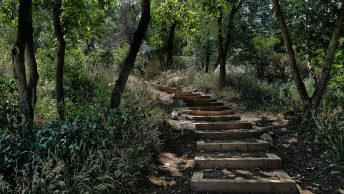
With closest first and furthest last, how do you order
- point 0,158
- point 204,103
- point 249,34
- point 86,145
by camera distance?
point 0,158, point 86,145, point 204,103, point 249,34

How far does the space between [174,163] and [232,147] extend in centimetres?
115

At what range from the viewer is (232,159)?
5285 millimetres

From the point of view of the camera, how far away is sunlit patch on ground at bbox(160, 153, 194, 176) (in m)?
5.31

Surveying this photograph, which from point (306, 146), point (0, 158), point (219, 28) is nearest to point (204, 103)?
point (219, 28)

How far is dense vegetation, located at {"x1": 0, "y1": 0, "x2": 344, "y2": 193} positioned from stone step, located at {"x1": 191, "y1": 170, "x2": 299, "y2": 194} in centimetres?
84

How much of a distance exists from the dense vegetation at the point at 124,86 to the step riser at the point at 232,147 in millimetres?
801

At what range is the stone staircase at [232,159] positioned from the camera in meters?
4.50

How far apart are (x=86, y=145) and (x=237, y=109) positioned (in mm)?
5824

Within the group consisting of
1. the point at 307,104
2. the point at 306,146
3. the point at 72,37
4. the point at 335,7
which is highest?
the point at 335,7

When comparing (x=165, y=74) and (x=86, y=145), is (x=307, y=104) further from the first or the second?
(x=165, y=74)

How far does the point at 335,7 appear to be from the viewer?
7578 mm

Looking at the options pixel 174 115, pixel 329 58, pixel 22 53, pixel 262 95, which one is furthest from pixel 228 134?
pixel 22 53

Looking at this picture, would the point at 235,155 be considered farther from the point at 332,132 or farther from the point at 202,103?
the point at 202,103

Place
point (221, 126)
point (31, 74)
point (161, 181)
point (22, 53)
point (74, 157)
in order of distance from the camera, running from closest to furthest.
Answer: point (74, 157) < point (22, 53) < point (161, 181) < point (31, 74) < point (221, 126)
